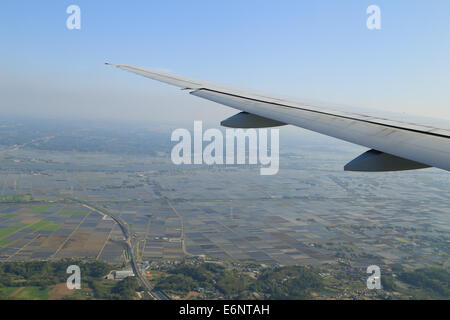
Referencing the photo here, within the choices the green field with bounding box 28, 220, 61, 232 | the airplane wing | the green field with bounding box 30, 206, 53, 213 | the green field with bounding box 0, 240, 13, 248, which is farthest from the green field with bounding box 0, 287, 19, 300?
the green field with bounding box 30, 206, 53, 213

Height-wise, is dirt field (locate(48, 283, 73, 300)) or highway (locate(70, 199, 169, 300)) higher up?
dirt field (locate(48, 283, 73, 300))

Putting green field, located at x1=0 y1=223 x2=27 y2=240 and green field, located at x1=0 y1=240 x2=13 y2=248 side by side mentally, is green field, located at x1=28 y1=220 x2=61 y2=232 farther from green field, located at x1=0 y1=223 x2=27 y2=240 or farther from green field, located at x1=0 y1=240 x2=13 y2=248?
Answer: green field, located at x1=0 y1=240 x2=13 y2=248

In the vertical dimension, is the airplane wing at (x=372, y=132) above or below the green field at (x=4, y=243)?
above

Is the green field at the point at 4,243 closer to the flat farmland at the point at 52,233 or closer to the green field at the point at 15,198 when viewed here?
the flat farmland at the point at 52,233

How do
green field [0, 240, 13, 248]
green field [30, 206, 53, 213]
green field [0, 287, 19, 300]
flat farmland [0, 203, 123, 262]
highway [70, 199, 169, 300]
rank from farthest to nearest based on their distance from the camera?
green field [30, 206, 53, 213], green field [0, 240, 13, 248], flat farmland [0, 203, 123, 262], highway [70, 199, 169, 300], green field [0, 287, 19, 300]

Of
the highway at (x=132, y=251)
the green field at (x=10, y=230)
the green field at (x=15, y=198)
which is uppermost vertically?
the green field at (x=15, y=198)

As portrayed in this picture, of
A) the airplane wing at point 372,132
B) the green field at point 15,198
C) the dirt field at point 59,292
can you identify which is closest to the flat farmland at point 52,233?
the green field at point 15,198
